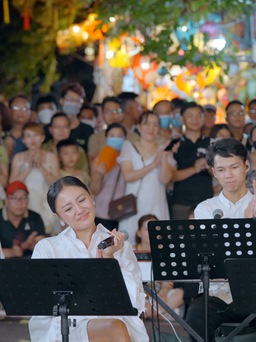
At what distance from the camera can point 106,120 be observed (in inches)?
436

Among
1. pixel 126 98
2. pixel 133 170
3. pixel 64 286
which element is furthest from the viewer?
pixel 126 98

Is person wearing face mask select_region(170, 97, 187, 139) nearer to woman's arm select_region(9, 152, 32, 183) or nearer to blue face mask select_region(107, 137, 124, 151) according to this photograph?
blue face mask select_region(107, 137, 124, 151)

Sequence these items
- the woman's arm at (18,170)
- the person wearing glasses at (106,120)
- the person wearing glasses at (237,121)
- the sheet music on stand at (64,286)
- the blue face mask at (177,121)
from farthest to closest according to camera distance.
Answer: the blue face mask at (177,121)
the person wearing glasses at (237,121)
the person wearing glasses at (106,120)
the woman's arm at (18,170)
the sheet music on stand at (64,286)

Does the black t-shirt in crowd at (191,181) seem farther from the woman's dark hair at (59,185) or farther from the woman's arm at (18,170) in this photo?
the woman's dark hair at (59,185)

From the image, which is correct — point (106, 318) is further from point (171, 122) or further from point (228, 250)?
point (171, 122)

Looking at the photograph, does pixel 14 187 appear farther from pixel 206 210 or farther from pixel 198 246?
pixel 198 246

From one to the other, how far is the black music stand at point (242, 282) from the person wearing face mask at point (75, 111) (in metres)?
4.87

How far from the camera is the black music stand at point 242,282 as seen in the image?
617 centimetres

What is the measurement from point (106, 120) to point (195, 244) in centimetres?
457

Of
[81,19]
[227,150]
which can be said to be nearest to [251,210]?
[227,150]

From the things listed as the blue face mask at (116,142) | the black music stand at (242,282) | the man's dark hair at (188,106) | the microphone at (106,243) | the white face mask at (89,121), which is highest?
the man's dark hair at (188,106)

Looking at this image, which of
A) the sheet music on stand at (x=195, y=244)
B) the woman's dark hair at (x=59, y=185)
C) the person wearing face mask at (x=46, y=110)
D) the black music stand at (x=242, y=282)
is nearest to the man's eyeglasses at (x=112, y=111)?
the person wearing face mask at (x=46, y=110)

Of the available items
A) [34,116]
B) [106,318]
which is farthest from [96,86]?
[106,318]

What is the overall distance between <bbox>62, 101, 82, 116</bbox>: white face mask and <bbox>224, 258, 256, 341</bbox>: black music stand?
17.8ft
